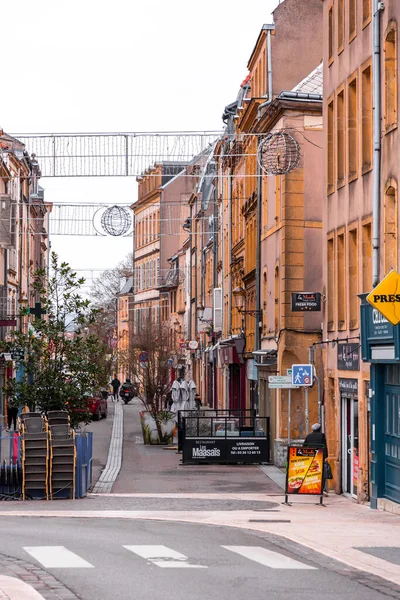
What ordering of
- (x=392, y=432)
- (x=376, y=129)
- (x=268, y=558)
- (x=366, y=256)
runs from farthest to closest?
(x=366, y=256), (x=376, y=129), (x=392, y=432), (x=268, y=558)

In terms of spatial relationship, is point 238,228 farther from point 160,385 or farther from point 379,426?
point 379,426

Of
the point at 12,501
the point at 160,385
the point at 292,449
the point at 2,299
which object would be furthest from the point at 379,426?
the point at 2,299

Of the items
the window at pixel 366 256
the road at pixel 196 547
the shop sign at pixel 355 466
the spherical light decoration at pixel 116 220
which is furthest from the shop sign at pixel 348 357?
the spherical light decoration at pixel 116 220

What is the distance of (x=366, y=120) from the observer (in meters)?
24.5

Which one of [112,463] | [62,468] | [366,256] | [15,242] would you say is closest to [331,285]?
[366,256]

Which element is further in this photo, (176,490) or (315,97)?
(315,97)

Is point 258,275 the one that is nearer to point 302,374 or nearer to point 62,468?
point 302,374

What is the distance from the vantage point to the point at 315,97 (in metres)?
33.2

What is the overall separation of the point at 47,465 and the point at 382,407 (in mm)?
6670

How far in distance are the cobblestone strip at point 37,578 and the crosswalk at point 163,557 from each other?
24cm

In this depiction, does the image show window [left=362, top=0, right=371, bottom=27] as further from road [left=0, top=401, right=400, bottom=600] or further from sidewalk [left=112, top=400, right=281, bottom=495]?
sidewalk [left=112, top=400, right=281, bottom=495]

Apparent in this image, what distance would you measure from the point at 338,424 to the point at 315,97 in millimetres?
10260

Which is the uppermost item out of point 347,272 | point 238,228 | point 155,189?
point 155,189

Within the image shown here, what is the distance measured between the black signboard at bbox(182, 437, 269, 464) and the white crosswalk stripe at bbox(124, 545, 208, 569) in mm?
19612
